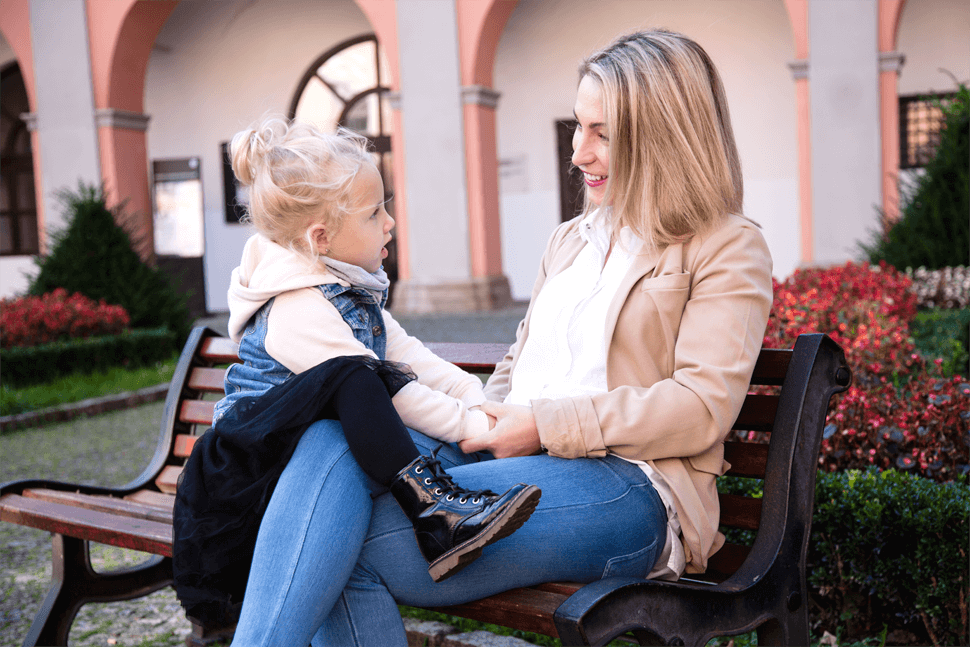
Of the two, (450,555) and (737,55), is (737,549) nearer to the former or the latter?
(450,555)

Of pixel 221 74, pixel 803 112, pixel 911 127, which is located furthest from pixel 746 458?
pixel 221 74

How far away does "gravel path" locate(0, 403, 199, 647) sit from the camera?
10.5 feet

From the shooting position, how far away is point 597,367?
193 cm

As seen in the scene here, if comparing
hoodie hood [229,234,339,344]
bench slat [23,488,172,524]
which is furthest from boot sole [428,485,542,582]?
bench slat [23,488,172,524]

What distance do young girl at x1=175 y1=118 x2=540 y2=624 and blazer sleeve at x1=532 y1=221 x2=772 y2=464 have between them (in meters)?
0.25

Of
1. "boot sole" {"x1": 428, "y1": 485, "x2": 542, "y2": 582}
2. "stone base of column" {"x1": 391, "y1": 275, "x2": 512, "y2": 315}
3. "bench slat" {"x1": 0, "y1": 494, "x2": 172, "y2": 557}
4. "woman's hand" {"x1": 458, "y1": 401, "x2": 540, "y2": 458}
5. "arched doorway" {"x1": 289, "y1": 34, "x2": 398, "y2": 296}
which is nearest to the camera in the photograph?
"boot sole" {"x1": 428, "y1": 485, "x2": 542, "y2": 582}

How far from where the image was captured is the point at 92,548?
13.4 ft

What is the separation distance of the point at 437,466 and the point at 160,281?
361 inches

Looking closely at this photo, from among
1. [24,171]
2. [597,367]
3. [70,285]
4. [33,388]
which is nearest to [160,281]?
[70,285]

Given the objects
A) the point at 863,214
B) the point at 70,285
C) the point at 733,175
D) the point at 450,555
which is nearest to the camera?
the point at 450,555

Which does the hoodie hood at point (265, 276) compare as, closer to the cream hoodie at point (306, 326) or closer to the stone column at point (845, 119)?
the cream hoodie at point (306, 326)

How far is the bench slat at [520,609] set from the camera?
1598 mm

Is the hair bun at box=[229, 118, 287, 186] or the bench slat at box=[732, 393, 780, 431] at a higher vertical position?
the hair bun at box=[229, 118, 287, 186]

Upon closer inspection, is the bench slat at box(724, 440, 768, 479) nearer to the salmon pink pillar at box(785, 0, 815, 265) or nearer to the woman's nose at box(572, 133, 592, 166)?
the woman's nose at box(572, 133, 592, 166)
